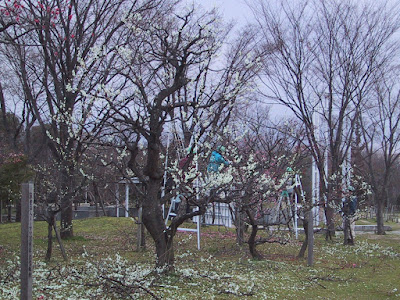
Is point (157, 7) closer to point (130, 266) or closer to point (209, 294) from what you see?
point (130, 266)

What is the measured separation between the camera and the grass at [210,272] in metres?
5.65

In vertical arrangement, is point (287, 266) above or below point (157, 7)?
below

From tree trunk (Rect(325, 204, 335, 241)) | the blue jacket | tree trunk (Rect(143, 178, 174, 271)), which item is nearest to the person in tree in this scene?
the blue jacket

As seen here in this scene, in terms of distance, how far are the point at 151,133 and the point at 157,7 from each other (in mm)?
7114

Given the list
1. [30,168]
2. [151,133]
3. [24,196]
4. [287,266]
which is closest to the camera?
[24,196]

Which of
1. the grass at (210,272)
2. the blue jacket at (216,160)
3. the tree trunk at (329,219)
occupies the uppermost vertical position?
the blue jacket at (216,160)

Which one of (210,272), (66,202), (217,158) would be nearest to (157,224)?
(210,272)

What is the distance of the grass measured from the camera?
5652mm

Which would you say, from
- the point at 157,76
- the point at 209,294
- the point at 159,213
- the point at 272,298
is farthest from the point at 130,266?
the point at 157,76

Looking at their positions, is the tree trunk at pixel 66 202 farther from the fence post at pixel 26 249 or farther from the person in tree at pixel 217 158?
the fence post at pixel 26 249

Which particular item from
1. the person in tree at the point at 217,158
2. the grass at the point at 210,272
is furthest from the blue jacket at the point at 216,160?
the grass at the point at 210,272

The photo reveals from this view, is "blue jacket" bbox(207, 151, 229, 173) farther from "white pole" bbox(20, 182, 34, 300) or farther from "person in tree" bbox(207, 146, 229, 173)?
"white pole" bbox(20, 182, 34, 300)

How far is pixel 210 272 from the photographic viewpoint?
688 cm

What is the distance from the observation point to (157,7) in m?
12.3
